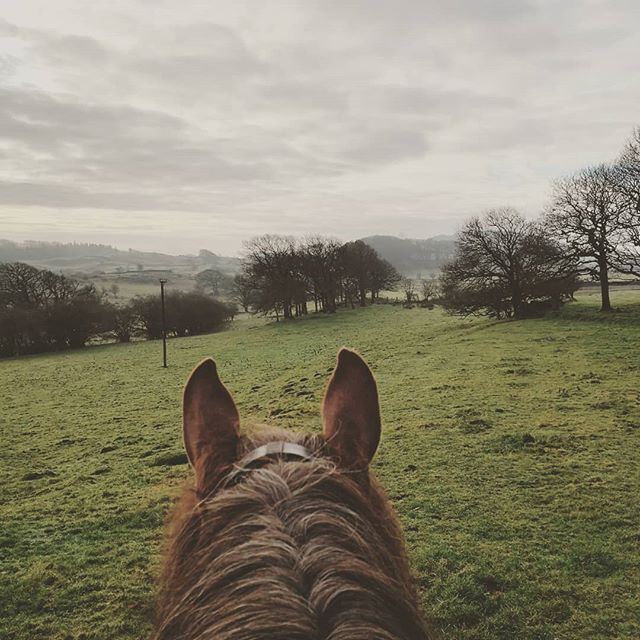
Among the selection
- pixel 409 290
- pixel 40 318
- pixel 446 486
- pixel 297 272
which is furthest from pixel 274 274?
pixel 446 486

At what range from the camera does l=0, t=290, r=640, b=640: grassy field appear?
16.2ft

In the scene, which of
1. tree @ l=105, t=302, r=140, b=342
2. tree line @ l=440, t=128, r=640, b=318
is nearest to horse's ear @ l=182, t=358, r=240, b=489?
tree line @ l=440, t=128, r=640, b=318

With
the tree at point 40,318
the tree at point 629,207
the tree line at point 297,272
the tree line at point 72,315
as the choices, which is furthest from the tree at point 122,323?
the tree at point 629,207

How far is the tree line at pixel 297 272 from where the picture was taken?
170ft

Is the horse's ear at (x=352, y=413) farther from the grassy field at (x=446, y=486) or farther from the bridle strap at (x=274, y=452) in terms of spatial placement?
the grassy field at (x=446, y=486)

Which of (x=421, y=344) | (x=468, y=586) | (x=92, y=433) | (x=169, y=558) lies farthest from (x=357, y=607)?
(x=421, y=344)

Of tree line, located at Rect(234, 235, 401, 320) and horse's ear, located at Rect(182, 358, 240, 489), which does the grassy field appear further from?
tree line, located at Rect(234, 235, 401, 320)

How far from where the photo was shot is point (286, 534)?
116 cm

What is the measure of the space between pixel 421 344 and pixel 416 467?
17.2m

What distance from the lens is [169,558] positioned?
4.58 feet

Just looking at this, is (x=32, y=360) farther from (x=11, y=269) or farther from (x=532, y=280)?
(x=532, y=280)

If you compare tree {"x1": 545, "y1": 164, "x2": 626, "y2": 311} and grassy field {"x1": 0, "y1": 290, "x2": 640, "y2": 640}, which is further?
tree {"x1": 545, "y1": 164, "x2": 626, "y2": 311}

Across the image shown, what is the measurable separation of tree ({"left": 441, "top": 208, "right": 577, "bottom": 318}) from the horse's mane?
33353mm

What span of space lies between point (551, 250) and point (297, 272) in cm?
2840
